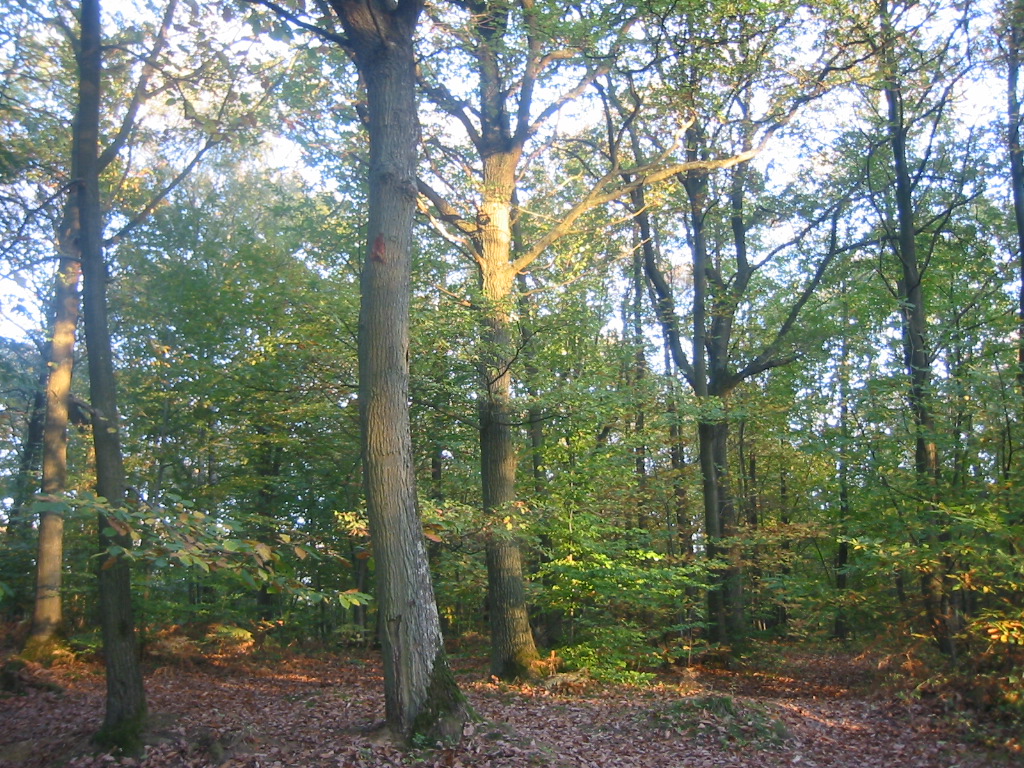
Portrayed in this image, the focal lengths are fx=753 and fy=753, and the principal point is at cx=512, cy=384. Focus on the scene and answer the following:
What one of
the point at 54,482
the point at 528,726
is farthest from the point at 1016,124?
the point at 54,482

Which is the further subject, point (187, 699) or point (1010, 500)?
point (187, 699)

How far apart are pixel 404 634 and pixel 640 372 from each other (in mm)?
14037

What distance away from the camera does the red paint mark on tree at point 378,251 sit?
7035 mm

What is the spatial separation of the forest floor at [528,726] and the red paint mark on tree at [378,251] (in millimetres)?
4218

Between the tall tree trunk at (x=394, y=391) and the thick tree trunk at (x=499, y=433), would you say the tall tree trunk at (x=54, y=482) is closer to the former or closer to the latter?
the thick tree trunk at (x=499, y=433)

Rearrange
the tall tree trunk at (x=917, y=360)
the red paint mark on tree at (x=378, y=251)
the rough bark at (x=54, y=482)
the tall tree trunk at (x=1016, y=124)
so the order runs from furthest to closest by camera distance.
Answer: the tall tree trunk at (x=1016, y=124) → the rough bark at (x=54, y=482) → the tall tree trunk at (x=917, y=360) → the red paint mark on tree at (x=378, y=251)

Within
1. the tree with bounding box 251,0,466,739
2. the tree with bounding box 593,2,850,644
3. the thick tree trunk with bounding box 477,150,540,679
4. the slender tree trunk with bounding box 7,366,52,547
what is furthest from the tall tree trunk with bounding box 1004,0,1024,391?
the slender tree trunk with bounding box 7,366,52,547

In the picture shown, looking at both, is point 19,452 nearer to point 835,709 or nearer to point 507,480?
point 507,480

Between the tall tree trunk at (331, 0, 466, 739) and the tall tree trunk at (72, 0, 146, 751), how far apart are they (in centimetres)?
224

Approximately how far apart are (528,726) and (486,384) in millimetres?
4714

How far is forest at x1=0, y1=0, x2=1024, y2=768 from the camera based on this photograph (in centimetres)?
711

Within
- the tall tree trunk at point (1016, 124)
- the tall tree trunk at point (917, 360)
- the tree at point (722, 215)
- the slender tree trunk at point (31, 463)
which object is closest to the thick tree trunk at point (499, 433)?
the tree at point (722, 215)

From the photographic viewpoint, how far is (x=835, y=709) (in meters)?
9.87

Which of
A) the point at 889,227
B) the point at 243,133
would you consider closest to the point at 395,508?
the point at 243,133
